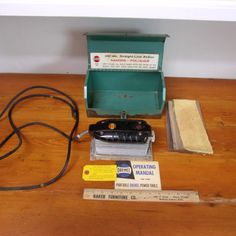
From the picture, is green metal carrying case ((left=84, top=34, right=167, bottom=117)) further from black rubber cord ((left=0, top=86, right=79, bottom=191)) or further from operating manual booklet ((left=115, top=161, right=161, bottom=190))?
operating manual booklet ((left=115, top=161, right=161, bottom=190))

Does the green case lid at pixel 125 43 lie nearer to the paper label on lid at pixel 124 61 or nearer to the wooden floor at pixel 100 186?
the paper label on lid at pixel 124 61

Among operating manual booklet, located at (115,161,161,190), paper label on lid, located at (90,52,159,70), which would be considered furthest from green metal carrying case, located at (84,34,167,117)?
operating manual booklet, located at (115,161,161,190)

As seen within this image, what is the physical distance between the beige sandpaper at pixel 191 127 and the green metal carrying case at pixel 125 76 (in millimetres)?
64

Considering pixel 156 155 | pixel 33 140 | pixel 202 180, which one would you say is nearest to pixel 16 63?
pixel 33 140

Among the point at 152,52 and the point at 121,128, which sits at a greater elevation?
the point at 152,52

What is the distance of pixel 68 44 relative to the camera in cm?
84

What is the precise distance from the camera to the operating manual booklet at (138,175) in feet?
1.84

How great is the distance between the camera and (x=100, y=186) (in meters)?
0.56

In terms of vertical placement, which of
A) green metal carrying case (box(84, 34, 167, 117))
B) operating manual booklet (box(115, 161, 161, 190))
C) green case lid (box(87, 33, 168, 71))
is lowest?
operating manual booklet (box(115, 161, 161, 190))

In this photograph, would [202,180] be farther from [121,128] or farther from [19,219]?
[19,219]

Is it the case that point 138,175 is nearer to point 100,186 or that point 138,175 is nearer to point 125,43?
point 100,186

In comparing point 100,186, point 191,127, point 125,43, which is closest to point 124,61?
point 125,43

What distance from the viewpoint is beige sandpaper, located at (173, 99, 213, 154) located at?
63cm

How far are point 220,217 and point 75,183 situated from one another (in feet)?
1.02
